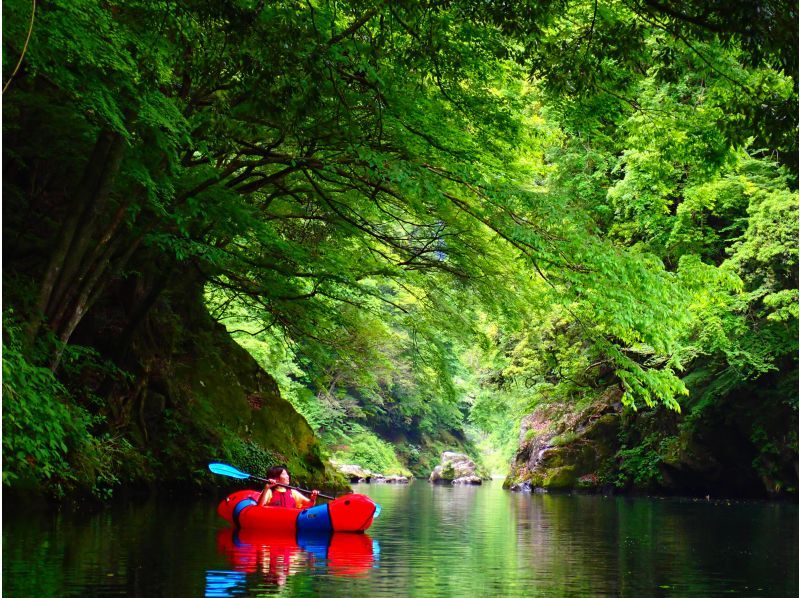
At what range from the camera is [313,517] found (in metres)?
10.9

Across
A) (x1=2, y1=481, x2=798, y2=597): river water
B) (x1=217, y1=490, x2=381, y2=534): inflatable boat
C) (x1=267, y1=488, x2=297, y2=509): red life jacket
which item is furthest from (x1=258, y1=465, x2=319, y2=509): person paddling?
(x1=2, y1=481, x2=798, y2=597): river water

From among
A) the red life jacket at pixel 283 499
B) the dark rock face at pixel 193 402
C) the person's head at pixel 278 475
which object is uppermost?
the dark rock face at pixel 193 402

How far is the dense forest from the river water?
3.18ft

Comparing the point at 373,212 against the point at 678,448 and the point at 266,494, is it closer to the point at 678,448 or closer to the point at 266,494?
the point at 266,494

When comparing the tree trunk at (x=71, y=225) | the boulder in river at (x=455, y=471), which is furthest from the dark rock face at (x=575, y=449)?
the tree trunk at (x=71, y=225)

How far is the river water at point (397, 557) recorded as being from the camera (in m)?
6.55

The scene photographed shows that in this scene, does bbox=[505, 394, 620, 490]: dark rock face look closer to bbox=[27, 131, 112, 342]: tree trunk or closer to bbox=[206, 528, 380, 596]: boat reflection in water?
bbox=[206, 528, 380, 596]: boat reflection in water

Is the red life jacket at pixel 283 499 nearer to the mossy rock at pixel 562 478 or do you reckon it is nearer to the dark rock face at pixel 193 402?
the dark rock face at pixel 193 402

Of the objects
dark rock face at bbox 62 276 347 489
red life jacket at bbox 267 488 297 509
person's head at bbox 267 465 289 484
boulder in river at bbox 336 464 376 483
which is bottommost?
boulder in river at bbox 336 464 376 483

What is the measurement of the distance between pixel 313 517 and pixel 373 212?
6.39 meters

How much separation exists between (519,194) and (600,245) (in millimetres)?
1589

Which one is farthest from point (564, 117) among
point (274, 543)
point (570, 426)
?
point (570, 426)

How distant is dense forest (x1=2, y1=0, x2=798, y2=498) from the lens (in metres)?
7.10

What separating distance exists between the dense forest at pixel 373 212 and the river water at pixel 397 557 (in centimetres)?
97
